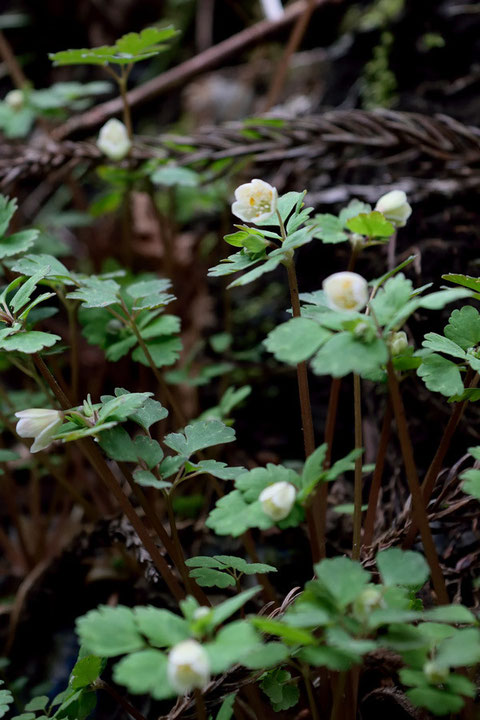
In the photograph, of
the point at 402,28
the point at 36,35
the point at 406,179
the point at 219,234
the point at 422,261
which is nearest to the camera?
the point at 422,261

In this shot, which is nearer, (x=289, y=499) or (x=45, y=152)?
(x=289, y=499)

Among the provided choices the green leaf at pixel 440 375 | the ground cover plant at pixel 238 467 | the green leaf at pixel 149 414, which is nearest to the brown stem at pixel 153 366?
the ground cover plant at pixel 238 467

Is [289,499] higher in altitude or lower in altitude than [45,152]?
lower

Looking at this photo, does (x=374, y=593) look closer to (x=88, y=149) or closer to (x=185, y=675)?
(x=185, y=675)

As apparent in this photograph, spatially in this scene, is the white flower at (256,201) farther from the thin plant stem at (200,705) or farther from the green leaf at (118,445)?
the thin plant stem at (200,705)

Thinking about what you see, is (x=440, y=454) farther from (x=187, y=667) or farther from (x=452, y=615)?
(x=187, y=667)

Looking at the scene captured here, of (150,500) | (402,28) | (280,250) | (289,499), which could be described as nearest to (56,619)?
(150,500)

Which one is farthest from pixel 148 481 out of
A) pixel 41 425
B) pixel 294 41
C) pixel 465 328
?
pixel 294 41
